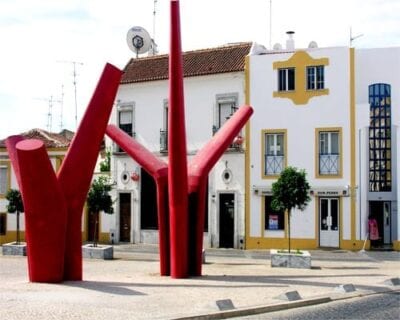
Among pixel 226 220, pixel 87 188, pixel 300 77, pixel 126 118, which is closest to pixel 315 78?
pixel 300 77

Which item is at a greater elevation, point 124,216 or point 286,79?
point 286,79

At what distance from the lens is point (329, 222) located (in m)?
Result: 30.8

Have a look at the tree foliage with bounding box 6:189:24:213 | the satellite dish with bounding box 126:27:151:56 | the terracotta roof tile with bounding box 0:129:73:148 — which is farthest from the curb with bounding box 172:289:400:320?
the satellite dish with bounding box 126:27:151:56

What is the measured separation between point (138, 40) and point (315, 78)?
11676mm

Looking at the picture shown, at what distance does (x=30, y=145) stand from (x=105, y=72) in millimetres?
2571

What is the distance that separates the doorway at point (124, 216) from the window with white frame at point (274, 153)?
7.43 m

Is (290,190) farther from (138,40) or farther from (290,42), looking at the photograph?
(138,40)

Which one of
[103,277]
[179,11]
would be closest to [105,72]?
[179,11]

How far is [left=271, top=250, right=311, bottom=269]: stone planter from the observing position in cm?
2170

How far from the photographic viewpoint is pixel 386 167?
31156mm

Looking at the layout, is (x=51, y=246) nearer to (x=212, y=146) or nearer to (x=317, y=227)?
(x=212, y=146)

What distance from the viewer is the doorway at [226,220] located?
3222 cm

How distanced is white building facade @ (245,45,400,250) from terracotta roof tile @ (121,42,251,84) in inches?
70.3

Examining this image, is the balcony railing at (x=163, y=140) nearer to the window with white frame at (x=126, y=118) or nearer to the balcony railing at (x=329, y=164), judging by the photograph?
the window with white frame at (x=126, y=118)
